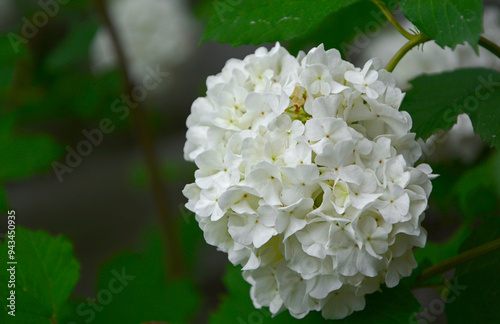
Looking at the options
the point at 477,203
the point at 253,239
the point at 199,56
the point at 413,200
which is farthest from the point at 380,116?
the point at 199,56

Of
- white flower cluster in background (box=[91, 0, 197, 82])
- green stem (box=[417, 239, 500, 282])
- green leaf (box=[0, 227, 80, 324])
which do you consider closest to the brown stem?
white flower cluster in background (box=[91, 0, 197, 82])

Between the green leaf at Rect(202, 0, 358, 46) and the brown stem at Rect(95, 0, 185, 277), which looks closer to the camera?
the green leaf at Rect(202, 0, 358, 46)

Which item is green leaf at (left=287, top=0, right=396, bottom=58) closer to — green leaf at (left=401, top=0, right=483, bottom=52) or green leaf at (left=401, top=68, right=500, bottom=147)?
green leaf at (left=401, top=68, right=500, bottom=147)

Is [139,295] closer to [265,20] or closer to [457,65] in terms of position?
[265,20]

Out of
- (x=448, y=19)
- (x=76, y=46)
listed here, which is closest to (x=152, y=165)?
(x=76, y=46)

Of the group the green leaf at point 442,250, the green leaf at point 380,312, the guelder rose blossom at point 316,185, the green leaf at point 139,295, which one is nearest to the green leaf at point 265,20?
the guelder rose blossom at point 316,185

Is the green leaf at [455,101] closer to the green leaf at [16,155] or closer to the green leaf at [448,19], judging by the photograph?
the green leaf at [448,19]
